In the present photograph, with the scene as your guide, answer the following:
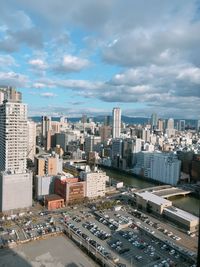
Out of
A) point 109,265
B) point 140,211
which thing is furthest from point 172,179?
point 109,265

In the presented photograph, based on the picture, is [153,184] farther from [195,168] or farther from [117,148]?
[117,148]

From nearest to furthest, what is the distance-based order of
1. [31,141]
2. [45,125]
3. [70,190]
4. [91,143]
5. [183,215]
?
[183,215], [70,190], [31,141], [91,143], [45,125]

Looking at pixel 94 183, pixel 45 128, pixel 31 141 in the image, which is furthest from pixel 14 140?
pixel 45 128

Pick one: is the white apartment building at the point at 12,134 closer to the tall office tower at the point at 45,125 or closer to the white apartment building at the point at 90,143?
the white apartment building at the point at 90,143

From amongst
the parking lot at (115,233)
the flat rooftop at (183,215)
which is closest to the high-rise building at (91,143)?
the parking lot at (115,233)

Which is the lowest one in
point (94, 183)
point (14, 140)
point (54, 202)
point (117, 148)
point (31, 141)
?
point (54, 202)

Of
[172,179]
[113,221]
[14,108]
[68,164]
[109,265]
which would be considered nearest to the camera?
[109,265]

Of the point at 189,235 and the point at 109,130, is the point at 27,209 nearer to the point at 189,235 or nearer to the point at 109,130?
the point at 189,235

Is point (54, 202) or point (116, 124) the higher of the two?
point (116, 124)
